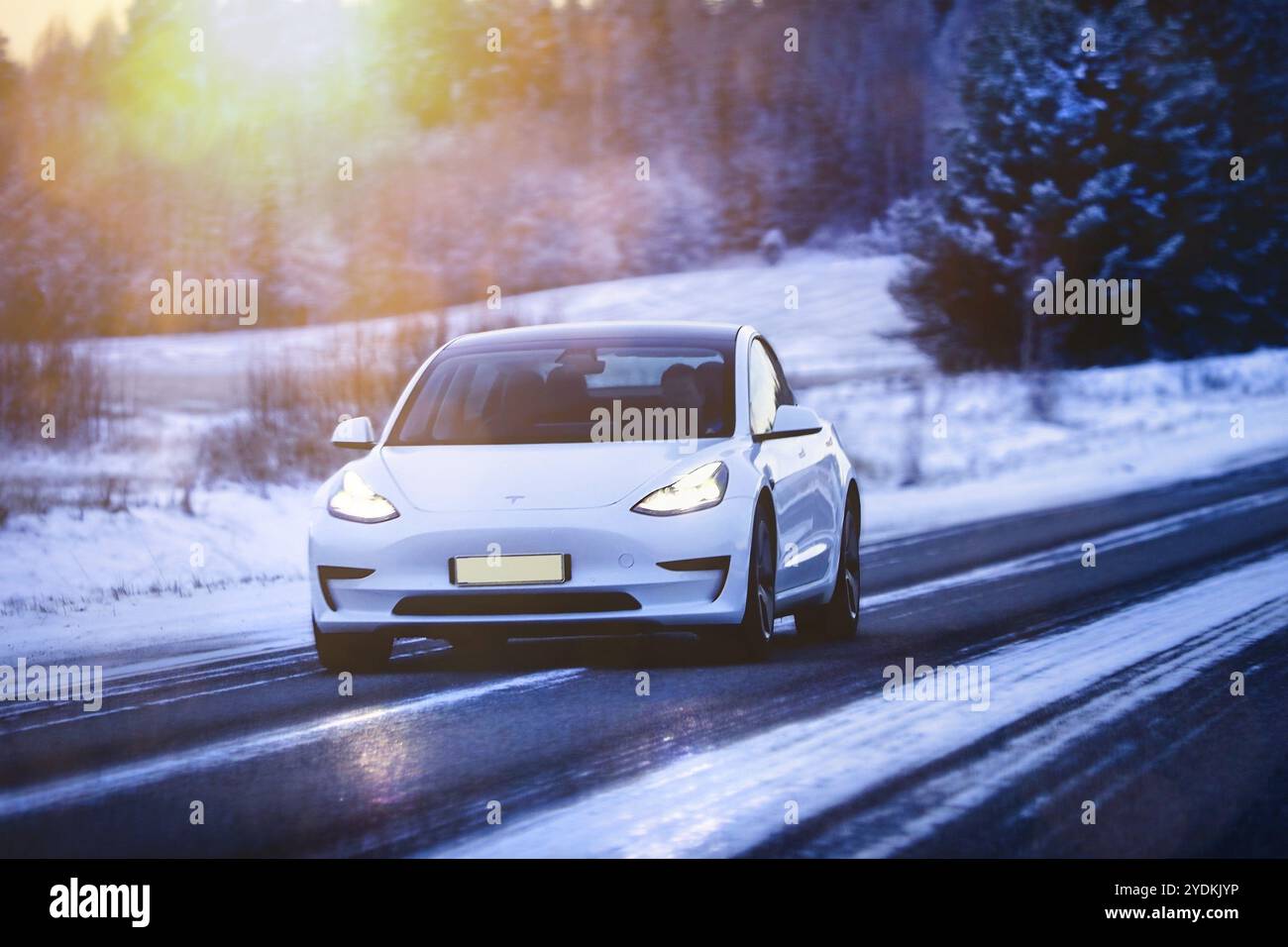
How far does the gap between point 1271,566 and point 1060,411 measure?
88.1 feet

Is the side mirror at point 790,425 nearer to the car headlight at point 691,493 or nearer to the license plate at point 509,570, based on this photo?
the car headlight at point 691,493

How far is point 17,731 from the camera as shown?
884 centimetres

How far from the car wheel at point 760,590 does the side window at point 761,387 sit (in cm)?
64

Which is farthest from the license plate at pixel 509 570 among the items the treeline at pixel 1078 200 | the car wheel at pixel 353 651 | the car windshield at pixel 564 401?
the treeline at pixel 1078 200

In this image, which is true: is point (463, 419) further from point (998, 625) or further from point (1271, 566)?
point (1271, 566)

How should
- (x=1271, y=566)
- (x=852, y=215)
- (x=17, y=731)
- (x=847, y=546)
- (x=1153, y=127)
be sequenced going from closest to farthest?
(x=17, y=731) → (x=847, y=546) → (x=1271, y=566) → (x=1153, y=127) → (x=852, y=215)

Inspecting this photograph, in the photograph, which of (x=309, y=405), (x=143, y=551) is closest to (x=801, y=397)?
(x=309, y=405)

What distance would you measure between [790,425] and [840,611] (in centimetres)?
148

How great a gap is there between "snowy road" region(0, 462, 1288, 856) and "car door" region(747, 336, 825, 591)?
0.46 meters

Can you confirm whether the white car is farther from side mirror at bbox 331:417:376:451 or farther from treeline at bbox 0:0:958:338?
treeline at bbox 0:0:958:338

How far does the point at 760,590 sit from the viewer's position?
1006 cm

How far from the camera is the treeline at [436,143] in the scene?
61.5 metres

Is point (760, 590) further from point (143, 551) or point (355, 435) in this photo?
point (143, 551)

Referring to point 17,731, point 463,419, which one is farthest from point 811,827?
point 463,419
